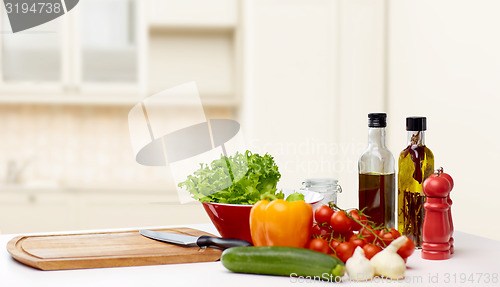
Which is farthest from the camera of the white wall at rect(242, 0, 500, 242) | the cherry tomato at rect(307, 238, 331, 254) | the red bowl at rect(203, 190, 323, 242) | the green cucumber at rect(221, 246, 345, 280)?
the white wall at rect(242, 0, 500, 242)

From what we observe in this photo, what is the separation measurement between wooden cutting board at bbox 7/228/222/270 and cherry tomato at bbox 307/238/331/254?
211 millimetres

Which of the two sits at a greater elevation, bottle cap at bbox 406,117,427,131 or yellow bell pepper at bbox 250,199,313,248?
Answer: bottle cap at bbox 406,117,427,131

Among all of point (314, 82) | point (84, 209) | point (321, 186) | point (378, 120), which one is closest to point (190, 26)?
point (314, 82)

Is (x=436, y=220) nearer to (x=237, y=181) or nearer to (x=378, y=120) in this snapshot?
(x=378, y=120)

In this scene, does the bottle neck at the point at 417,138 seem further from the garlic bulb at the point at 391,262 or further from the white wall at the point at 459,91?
the white wall at the point at 459,91

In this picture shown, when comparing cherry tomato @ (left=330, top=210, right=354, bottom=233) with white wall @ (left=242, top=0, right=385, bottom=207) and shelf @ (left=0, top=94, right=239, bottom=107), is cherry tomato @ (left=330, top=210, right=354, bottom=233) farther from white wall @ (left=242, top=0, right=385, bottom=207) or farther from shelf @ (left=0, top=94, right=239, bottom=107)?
shelf @ (left=0, top=94, right=239, bottom=107)

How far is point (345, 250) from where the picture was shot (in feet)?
4.02

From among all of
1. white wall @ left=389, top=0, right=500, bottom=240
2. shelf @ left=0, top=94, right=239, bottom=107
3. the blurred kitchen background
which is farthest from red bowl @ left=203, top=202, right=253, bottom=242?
shelf @ left=0, top=94, right=239, bottom=107

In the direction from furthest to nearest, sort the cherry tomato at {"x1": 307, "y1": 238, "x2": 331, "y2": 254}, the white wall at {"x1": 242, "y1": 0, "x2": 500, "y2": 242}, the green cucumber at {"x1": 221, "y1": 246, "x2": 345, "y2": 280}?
1. the white wall at {"x1": 242, "y1": 0, "x2": 500, "y2": 242}
2. the cherry tomato at {"x1": 307, "y1": 238, "x2": 331, "y2": 254}
3. the green cucumber at {"x1": 221, "y1": 246, "x2": 345, "y2": 280}

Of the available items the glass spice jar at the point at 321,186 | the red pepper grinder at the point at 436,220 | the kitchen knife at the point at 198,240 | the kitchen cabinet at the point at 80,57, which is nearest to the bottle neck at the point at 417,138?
the red pepper grinder at the point at 436,220

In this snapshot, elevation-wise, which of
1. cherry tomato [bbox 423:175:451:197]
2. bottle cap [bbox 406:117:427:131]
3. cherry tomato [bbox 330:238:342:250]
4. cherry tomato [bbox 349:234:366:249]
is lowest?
cherry tomato [bbox 330:238:342:250]

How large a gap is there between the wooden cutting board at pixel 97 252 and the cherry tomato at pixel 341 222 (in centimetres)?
26

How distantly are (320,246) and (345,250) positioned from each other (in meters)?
0.05

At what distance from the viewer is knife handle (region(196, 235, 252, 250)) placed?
4.24 ft
